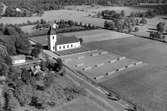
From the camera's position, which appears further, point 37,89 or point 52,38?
point 52,38

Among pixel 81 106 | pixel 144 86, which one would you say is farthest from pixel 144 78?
pixel 81 106

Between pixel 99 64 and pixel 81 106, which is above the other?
pixel 99 64

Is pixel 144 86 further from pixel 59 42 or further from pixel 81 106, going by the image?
pixel 59 42

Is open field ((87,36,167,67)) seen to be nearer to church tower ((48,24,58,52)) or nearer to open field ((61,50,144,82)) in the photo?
open field ((61,50,144,82))

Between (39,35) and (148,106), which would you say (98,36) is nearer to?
(39,35)

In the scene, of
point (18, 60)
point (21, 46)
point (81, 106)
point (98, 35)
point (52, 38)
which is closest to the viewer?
point (81, 106)

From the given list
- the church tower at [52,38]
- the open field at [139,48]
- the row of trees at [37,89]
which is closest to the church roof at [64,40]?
the church tower at [52,38]

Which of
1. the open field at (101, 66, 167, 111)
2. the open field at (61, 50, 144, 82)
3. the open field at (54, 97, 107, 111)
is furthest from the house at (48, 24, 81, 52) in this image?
the open field at (54, 97, 107, 111)

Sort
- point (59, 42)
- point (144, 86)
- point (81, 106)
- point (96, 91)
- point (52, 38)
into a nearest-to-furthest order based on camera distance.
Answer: point (81, 106)
point (96, 91)
point (144, 86)
point (52, 38)
point (59, 42)
